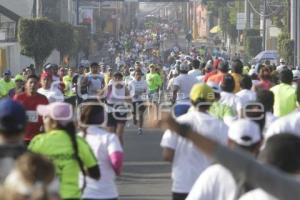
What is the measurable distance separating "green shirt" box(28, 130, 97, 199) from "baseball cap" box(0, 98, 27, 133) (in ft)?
4.12

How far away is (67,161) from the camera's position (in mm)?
7820

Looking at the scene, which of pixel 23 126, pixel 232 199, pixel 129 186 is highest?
pixel 23 126

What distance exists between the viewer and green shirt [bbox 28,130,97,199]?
777cm

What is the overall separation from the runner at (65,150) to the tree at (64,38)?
44.8m

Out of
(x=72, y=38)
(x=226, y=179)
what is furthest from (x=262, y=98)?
(x=72, y=38)

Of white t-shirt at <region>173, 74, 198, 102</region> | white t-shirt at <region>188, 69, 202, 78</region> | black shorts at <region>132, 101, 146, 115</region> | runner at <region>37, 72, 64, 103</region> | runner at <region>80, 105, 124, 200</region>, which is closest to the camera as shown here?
runner at <region>80, 105, 124, 200</region>

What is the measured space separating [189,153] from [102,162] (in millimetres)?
868

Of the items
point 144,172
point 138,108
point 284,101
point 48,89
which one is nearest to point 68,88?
point 138,108

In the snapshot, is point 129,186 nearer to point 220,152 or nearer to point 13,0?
point 220,152

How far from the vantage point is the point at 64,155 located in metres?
7.81

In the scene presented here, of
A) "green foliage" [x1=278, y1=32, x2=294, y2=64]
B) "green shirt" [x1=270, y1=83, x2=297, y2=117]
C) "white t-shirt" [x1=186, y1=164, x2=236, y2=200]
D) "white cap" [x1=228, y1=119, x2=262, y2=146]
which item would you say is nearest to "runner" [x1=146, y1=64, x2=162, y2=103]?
"green shirt" [x1=270, y1=83, x2=297, y2=117]

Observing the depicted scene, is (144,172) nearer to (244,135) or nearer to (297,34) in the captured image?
(244,135)

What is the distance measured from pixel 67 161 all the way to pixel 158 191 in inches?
271

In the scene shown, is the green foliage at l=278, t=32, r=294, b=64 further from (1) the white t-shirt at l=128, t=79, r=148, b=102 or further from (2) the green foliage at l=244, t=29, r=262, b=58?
(1) the white t-shirt at l=128, t=79, r=148, b=102
